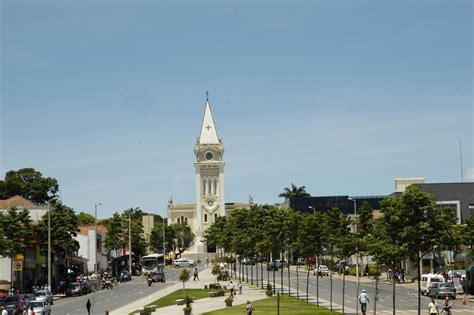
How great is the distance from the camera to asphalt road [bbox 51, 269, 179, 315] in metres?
69.6

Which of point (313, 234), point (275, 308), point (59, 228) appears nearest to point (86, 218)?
point (59, 228)

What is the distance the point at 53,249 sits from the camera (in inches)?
3898

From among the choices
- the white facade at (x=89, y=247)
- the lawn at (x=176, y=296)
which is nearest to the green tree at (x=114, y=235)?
the white facade at (x=89, y=247)

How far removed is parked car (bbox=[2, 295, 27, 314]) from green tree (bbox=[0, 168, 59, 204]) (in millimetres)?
113502

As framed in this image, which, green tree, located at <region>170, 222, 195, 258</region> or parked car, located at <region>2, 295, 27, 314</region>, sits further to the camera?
green tree, located at <region>170, 222, 195, 258</region>

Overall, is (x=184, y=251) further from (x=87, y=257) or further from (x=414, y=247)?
(x=414, y=247)

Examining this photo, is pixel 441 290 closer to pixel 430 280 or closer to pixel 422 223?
pixel 430 280

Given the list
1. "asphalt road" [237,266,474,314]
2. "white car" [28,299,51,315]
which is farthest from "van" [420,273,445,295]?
"white car" [28,299,51,315]

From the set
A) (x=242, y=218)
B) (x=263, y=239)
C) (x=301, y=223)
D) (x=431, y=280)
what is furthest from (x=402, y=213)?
(x=242, y=218)

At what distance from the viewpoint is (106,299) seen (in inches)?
3221

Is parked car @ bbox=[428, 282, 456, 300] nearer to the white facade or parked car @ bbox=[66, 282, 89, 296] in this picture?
parked car @ bbox=[66, 282, 89, 296]

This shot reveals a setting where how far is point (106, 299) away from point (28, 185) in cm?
9865

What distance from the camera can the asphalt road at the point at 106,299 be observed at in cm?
6956

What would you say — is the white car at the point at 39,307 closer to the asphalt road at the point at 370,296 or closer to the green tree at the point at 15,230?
the green tree at the point at 15,230
